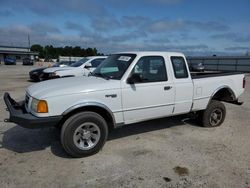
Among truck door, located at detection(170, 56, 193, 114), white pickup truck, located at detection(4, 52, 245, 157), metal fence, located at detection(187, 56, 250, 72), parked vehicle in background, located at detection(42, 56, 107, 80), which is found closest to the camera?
white pickup truck, located at detection(4, 52, 245, 157)

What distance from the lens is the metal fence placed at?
25469 millimetres

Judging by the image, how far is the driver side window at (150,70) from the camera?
4676 mm

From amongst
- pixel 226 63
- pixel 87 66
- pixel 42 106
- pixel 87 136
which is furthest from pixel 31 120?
pixel 226 63

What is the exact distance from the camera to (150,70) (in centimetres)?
486

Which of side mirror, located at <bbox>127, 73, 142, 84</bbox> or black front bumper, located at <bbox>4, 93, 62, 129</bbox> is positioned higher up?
side mirror, located at <bbox>127, 73, 142, 84</bbox>

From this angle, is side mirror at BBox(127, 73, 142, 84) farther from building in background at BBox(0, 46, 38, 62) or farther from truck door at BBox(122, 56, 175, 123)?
building in background at BBox(0, 46, 38, 62)

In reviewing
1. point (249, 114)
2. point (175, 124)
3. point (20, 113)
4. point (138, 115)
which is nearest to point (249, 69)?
point (249, 114)

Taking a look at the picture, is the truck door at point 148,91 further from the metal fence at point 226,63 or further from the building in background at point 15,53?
the building in background at point 15,53

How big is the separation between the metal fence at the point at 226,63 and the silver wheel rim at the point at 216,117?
70.9ft

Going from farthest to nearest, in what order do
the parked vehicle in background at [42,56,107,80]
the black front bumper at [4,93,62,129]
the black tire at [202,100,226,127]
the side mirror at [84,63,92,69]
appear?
the side mirror at [84,63,92,69], the parked vehicle in background at [42,56,107,80], the black tire at [202,100,226,127], the black front bumper at [4,93,62,129]

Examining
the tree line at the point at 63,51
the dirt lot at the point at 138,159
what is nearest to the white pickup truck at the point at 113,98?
the dirt lot at the point at 138,159

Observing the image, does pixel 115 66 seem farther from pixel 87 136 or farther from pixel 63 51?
pixel 63 51

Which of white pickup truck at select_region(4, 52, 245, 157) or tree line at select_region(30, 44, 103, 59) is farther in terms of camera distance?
tree line at select_region(30, 44, 103, 59)

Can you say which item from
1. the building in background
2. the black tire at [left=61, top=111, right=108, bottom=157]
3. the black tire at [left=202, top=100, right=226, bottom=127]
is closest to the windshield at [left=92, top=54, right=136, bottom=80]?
the black tire at [left=61, top=111, right=108, bottom=157]
